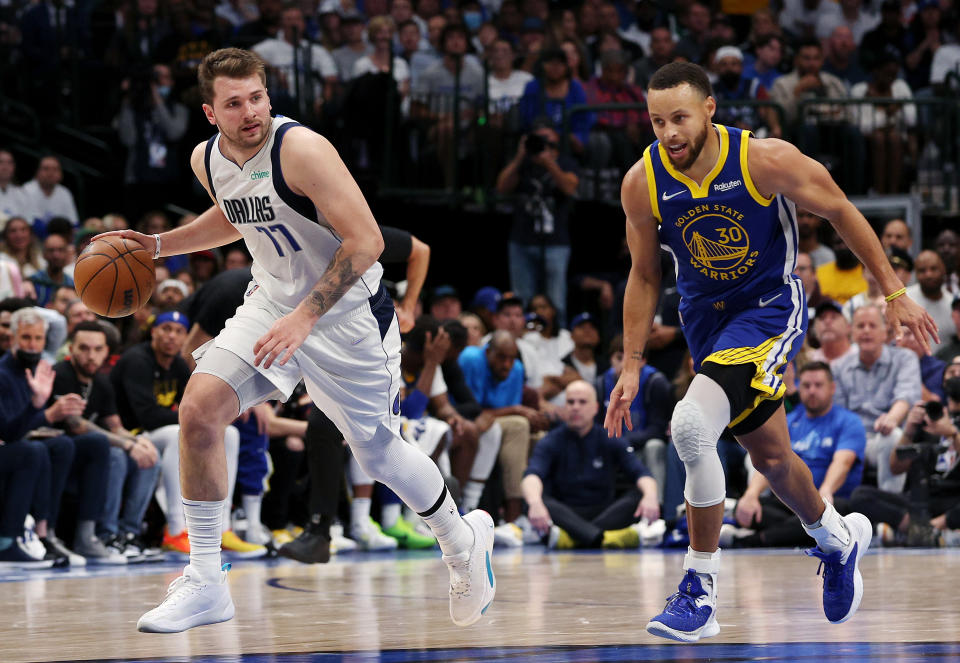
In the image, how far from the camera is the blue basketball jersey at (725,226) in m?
5.10

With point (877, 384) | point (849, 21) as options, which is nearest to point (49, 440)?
→ point (877, 384)

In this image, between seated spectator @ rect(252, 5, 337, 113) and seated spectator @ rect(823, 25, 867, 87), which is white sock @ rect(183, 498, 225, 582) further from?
seated spectator @ rect(823, 25, 867, 87)

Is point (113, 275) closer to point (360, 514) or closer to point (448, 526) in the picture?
point (448, 526)

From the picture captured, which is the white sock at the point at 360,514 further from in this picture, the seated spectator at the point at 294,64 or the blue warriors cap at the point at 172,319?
the seated spectator at the point at 294,64

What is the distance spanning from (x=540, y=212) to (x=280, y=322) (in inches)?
329

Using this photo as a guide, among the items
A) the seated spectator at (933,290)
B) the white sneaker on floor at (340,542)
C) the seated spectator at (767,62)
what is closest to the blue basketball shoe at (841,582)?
the white sneaker on floor at (340,542)

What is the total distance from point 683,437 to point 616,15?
11.5 meters

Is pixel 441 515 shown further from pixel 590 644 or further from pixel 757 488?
pixel 757 488

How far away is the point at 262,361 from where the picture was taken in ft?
15.5

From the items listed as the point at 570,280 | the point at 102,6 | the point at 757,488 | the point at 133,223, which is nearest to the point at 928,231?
the point at 570,280

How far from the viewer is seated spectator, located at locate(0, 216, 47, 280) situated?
1130cm

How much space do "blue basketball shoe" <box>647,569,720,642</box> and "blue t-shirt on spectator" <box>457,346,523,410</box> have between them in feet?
20.8

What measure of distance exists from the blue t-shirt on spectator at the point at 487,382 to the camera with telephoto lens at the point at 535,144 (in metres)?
2.31

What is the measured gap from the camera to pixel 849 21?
53.8 feet
